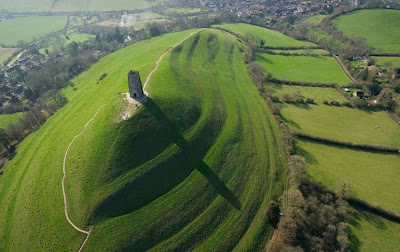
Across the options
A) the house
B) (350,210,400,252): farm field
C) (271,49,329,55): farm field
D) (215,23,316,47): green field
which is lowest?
(350,210,400,252): farm field

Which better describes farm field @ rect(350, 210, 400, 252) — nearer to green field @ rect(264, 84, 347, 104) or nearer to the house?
green field @ rect(264, 84, 347, 104)

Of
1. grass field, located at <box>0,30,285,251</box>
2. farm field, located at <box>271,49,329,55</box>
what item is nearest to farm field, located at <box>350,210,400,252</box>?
grass field, located at <box>0,30,285,251</box>

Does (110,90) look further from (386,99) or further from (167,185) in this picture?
(386,99)

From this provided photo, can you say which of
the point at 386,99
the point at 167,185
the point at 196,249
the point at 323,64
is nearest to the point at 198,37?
the point at 323,64

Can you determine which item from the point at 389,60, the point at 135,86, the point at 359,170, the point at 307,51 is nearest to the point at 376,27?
the point at 389,60

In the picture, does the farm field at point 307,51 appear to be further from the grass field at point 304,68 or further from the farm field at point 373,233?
the farm field at point 373,233

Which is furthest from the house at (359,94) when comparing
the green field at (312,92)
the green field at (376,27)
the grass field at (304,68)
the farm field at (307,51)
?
the green field at (376,27)
